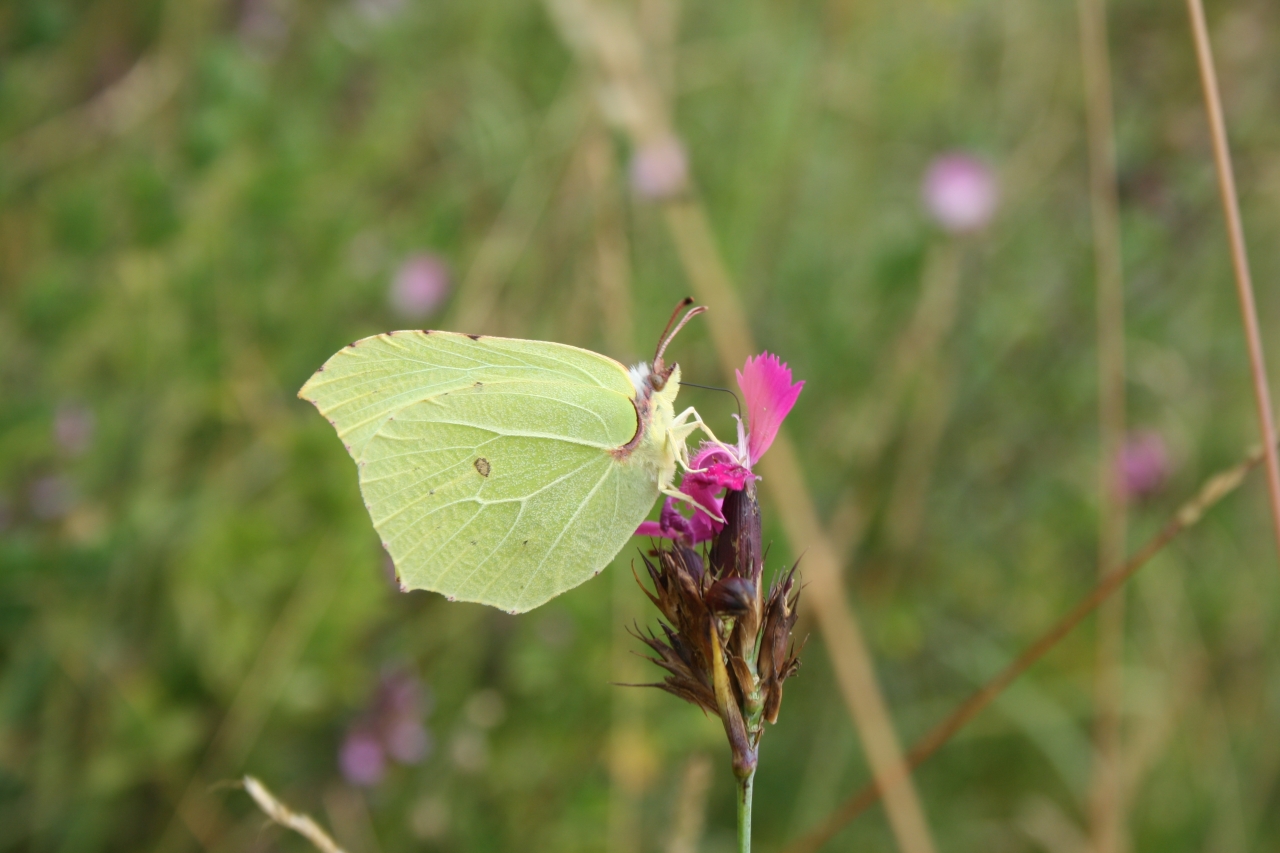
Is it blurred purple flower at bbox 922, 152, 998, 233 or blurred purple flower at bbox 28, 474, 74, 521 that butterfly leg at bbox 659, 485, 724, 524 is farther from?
blurred purple flower at bbox 922, 152, 998, 233

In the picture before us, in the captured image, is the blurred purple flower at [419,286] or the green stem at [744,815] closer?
the green stem at [744,815]

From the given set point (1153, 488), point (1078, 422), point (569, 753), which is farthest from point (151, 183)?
point (1153, 488)

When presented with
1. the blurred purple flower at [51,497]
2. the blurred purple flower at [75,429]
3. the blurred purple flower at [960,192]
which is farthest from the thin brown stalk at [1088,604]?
the blurred purple flower at [960,192]

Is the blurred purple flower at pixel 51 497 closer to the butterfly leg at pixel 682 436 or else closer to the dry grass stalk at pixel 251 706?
the dry grass stalk at pixel 251 706

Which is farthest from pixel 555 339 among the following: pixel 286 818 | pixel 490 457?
pixel 286 818

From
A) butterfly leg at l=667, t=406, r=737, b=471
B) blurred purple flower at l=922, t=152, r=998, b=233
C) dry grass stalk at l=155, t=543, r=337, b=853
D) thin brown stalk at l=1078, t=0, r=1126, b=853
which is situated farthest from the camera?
blurred purple flower at l=922, t=152, r=998, b=233

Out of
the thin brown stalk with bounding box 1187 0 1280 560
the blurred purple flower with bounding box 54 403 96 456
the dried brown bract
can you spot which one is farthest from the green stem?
the blurred purple flower with bounding box 54 403 96 456

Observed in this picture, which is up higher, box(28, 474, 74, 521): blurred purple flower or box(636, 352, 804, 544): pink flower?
box(636, 352, 804, 544): pink flower

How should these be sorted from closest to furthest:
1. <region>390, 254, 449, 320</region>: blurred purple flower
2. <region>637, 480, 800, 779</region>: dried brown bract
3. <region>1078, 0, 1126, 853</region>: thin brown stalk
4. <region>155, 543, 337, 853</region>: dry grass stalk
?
<region>637, 480, 800, 779</region>: dried brown bract
<region>1078, 0, 1126, 853</region>: thin brown stalk
<region>155, 543, 337, 853</region>: dry grass stalk
<region>390, 254, 449, 320</region>: blurred purple flower
